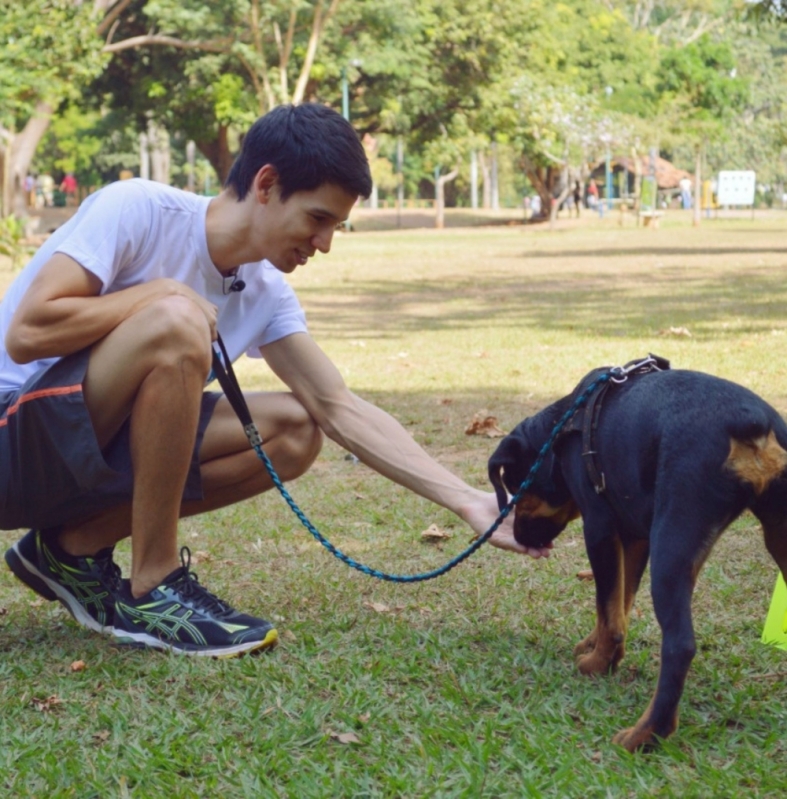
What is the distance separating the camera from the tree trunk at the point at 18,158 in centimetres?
3272

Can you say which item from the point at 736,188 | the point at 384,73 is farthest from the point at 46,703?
the point at 736,188

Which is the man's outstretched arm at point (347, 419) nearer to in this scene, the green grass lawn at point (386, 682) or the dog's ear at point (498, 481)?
the dog's ear at point (498, 481)

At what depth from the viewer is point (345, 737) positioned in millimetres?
2990

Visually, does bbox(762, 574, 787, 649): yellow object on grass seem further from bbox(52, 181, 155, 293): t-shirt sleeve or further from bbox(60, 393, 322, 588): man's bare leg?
bbox(52, 181, 155, 293): t-shirt sleeve

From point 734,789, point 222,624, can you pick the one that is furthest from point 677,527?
point 222,624

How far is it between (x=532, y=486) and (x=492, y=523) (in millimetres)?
271

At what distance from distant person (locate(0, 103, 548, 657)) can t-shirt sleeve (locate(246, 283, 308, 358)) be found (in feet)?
0.08

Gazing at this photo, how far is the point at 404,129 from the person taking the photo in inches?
1725

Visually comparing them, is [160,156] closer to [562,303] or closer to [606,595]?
[562,303]

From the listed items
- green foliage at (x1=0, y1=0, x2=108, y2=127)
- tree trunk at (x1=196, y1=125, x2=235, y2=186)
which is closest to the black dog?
green foliage at (x1=0, y1=0, x2=108, y2=127)

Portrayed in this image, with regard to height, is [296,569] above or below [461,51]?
below

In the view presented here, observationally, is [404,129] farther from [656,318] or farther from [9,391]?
[9,391]

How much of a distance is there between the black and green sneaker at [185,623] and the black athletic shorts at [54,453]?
0.32 metres

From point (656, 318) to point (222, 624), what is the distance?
9572mm
